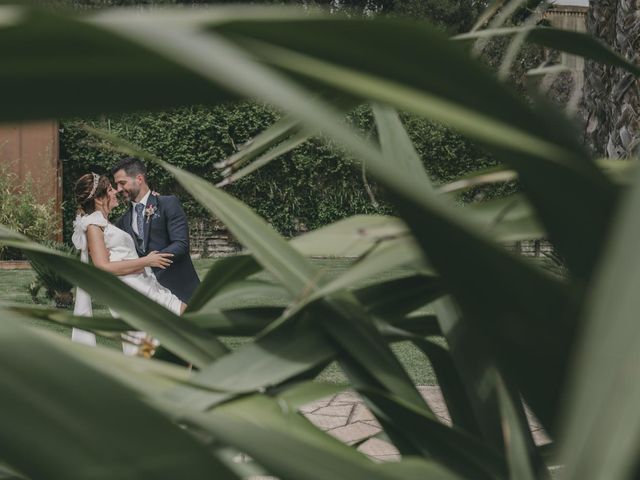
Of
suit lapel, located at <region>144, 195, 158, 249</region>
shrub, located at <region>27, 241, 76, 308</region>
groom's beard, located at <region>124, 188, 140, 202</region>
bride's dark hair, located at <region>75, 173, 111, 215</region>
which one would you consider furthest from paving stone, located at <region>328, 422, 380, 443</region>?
shrub, located at <region>27, 241, 76, 308</region>

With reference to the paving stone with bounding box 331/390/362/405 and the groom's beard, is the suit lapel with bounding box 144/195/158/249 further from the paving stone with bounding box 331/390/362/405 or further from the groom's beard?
the paving stone with bounding box 331/390/362/405

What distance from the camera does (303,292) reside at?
664 mm

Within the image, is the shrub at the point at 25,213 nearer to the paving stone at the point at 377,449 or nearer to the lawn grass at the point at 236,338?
the lawn grass at the point at 236,338

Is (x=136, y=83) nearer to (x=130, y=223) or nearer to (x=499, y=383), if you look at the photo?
→ (x=499, y=383)

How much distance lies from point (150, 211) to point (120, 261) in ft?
1.40

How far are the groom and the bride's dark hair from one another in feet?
0.88

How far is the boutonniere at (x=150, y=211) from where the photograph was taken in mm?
6641

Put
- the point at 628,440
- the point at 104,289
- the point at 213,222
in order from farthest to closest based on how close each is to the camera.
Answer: the point at 213,222 → the point at 104,289 → the point at 628,440

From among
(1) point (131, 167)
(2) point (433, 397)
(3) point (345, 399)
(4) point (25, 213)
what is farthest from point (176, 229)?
(4) point (25, 213)

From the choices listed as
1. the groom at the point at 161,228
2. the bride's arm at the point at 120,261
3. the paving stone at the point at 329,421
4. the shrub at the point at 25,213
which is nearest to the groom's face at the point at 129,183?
the groom at the point at 161,228

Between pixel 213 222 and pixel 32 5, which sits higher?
pixel 32 5

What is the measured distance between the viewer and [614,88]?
6.30 m

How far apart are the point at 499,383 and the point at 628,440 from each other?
0.29 m

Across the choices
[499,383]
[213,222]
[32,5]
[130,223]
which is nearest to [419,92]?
[32,5]
